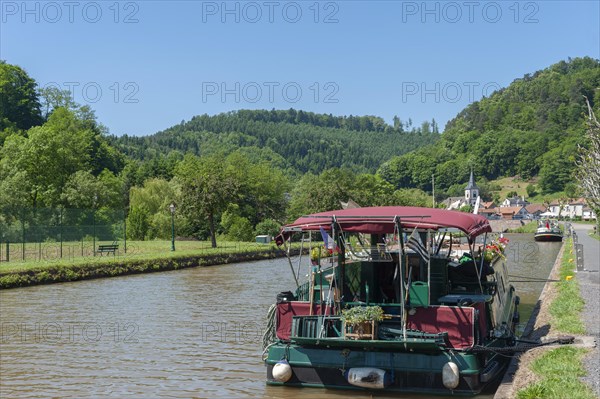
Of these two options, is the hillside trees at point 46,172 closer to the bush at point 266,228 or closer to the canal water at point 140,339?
the bush at point 266,228

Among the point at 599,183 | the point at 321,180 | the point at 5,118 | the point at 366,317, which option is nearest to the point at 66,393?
the point at 366,317

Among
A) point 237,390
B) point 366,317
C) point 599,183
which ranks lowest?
point 237,390

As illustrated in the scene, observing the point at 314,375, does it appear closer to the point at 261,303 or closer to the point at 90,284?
the point at 261,303

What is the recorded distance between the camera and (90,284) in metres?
32.4

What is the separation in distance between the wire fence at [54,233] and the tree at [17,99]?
2367 inches

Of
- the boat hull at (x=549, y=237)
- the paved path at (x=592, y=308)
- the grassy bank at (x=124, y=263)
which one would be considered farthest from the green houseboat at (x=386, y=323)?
the boat hull at (x=549, y=237)

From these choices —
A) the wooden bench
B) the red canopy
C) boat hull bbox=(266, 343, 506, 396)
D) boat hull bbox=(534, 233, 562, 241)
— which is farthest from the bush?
boat hull bbox=(266, 343, 506, 396)

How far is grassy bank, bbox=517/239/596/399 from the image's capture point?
966 cm

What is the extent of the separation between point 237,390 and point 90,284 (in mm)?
21303

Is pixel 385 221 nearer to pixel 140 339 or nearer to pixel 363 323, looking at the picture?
pixel 363 323

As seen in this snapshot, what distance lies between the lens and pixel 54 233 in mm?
40656

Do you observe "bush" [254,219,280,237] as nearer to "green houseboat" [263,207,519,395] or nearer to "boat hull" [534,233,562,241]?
"boat hull" [534,233,562,241]

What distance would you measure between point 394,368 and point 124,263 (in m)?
28.3

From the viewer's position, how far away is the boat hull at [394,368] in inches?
472
